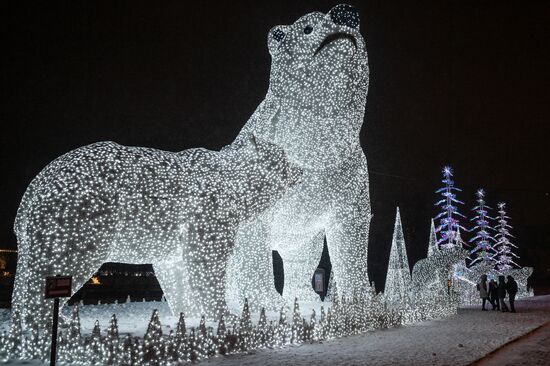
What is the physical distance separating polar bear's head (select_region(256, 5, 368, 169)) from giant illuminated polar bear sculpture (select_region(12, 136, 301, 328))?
894 millimetres

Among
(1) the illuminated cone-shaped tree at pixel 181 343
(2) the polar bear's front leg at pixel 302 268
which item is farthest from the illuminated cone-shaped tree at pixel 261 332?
(2) the polar bear's front leg at pixel 302 268

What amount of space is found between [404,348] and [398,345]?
234mm

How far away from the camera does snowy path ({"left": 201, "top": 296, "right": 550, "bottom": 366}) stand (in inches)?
211

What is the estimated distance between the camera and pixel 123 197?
5.52m

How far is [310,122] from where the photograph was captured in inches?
306

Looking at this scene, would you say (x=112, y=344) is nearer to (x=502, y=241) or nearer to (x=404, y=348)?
(x=404, y=348)

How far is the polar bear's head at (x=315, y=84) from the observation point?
7.74 meters

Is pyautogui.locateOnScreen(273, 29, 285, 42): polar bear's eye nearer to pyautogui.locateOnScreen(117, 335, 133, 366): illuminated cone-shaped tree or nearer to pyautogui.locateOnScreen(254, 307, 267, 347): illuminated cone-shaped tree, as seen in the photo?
pyautogui.locateOnScreen(254, 307, 267, 347): illuminated cone-shaped tree

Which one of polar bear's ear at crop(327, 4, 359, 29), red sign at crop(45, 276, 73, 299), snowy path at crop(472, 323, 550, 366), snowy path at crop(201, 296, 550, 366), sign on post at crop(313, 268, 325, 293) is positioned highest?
polar bear's ear at crop(327, 4, 359, 29)

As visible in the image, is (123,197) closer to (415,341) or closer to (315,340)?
(315,340)

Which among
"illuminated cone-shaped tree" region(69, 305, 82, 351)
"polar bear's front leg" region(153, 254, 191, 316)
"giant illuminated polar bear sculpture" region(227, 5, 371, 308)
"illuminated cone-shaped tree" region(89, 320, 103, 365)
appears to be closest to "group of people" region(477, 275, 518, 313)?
"giant illuminated polar bear sculpture" region(227, 5, 371, 308)

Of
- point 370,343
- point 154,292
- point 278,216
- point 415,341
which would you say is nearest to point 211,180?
point 278,216

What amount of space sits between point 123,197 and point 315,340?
322 centimetres

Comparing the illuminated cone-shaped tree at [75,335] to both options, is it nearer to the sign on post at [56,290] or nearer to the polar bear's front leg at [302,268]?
the sign on post at [56,290]
